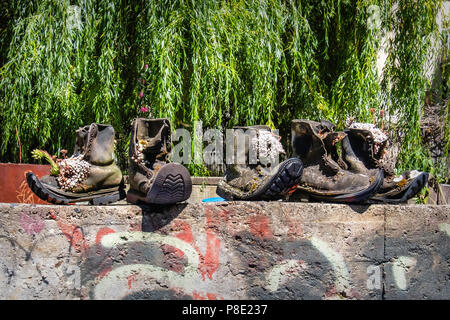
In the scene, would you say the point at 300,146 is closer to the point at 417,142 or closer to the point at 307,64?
the point at 307,64

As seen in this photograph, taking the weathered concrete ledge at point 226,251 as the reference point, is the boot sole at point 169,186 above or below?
above

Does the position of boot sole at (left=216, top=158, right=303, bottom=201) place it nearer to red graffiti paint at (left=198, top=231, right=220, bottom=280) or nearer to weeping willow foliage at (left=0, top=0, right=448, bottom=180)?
red graffiti paint at (left=198, top=231, right=220, bottom=280)

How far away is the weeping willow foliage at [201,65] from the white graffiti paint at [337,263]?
1.42 meters

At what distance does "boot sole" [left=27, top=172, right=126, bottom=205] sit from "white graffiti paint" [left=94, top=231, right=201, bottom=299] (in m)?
0.24

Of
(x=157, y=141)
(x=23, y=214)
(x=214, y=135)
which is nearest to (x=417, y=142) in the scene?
(x=214, y=135)

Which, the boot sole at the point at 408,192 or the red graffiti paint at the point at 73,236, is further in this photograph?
the boot sole at the point at 408,192

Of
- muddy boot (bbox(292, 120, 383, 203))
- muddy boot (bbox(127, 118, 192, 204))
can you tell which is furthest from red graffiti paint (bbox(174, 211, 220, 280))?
muddy boot (bbox(292, 120, 383, 203))

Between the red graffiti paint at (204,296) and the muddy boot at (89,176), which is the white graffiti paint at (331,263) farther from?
the muddy boot at (89,176)

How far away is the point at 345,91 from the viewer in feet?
11.4

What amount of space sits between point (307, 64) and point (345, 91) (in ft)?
1.28

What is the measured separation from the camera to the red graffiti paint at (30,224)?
5.94 feet

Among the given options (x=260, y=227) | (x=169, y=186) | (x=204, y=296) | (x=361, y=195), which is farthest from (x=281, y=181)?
(x=204, y=296)

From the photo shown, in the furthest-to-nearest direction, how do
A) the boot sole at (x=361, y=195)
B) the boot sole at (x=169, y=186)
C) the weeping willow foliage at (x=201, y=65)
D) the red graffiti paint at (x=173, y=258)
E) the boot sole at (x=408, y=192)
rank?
1. the weeping willow foliage at (x=201, y=65)
2. the boot sole at (x=408, y=192)
3. the boot sole at (x=361, y=195)
4. the red graffiti paint at (x=173, y=258)
5. the boot sole at (x=169, y=186)

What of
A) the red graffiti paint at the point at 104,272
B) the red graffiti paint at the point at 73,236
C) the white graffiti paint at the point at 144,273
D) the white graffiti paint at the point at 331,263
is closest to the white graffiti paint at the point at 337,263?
the white graffiti paint at the point at 331,263
